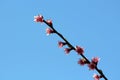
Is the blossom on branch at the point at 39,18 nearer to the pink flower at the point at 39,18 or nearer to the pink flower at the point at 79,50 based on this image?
the pink flower at the point at 39,18

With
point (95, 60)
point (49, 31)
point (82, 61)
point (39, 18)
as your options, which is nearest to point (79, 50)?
point (82, 61)

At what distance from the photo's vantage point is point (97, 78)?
6.23 meters

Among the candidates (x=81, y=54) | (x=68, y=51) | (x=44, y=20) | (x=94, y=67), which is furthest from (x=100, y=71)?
(x=44, y=20)

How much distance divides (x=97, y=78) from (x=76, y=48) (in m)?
0.87

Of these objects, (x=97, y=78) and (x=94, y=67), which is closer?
(x=94, y=67)

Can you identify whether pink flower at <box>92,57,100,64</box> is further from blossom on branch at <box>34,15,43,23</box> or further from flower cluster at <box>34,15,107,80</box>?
blossom on branch at <box>34,15,43,23</box>

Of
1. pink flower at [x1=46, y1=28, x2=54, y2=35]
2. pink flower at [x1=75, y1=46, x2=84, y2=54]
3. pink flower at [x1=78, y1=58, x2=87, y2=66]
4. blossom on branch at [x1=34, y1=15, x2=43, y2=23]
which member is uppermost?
blossom on branch at [x1=34, y1=15, x2=43, y2=23]

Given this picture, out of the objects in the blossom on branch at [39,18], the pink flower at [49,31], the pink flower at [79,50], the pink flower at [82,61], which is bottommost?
the pink flower at [82,61]

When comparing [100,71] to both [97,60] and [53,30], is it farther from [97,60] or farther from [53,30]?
[53,30]

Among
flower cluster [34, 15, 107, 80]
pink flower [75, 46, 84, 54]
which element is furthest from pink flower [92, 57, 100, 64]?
pink flower [75, 46, 84, 54]

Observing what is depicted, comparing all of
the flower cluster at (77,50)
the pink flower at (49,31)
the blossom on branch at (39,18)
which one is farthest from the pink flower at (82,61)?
the blossom on branch at (39,18)

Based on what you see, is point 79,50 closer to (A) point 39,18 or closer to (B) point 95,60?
(B) point 95,60

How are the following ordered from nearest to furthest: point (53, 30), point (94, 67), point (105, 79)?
point (105, 79)
point (94, 67)
point (53, 30)

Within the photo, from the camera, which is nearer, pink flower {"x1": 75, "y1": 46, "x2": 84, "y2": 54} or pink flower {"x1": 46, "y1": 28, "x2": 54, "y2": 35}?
pink flower {"x1": 75, "y1": 46, "x2": 84, "y2": 54}
